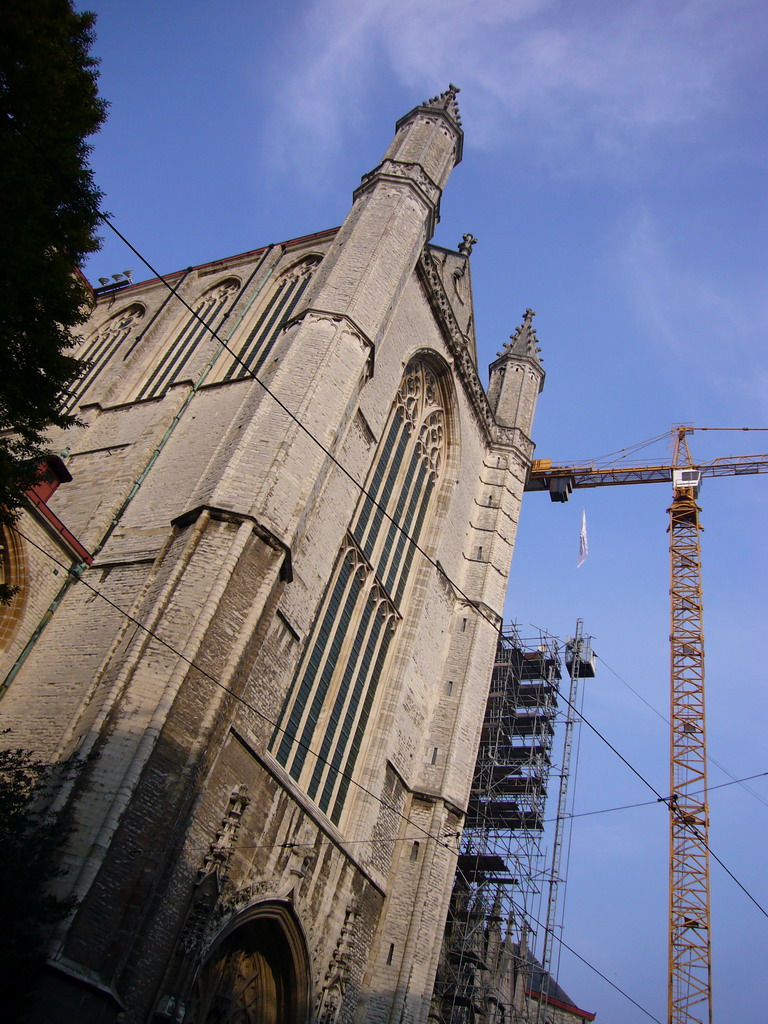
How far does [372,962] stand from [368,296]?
36.6 feet

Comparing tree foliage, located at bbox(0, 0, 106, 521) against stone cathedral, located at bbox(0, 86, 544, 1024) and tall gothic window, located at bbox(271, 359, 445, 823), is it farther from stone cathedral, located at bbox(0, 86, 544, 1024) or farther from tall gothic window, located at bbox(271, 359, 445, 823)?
tall gothic window, located at bbox(271, 359, 445, 823)

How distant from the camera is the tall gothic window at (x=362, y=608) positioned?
47.5 feet

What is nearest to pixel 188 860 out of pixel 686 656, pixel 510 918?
pixel 510 918

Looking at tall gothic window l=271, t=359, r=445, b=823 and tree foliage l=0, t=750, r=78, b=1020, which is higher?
tall gothic window l=271, t=359, r=445, b=823

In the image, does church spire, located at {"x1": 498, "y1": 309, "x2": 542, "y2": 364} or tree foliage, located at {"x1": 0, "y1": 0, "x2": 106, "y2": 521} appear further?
church spire, located at {"x1": 498, "y1": 309, "x2": 542, "y2": 364}

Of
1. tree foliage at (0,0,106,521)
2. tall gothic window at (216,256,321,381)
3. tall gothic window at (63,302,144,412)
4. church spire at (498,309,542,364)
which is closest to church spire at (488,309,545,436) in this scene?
church spire at (498,309,542,364)

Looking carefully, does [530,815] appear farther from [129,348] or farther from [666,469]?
[666,469]

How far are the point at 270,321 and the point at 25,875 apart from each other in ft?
43.5

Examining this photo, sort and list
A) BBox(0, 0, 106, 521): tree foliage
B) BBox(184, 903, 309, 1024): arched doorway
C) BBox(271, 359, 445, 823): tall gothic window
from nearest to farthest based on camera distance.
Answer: BBox(0, 0, 106, 521): tree foliage < BBox(184, 903, 309, 1024): arched doorway < BBox(271, 359, 445, 823): tall gothic window

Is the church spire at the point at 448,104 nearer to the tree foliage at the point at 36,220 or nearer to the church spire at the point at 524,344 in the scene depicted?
the church spire at the point at 524,344

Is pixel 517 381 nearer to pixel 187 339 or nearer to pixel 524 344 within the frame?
pixel 524 344

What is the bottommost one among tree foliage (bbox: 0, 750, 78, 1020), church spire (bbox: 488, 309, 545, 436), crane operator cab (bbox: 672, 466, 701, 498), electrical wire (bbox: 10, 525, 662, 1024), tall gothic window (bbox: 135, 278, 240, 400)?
tree foliage (bbox: 0, 750, 78, 1020)

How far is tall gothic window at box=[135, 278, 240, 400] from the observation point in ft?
62.3

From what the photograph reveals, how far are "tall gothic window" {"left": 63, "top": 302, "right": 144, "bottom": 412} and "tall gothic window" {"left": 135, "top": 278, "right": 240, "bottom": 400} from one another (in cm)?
220
